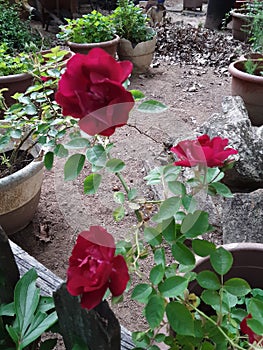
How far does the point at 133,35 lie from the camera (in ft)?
15.7

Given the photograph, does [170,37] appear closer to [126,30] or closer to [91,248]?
[126,30]

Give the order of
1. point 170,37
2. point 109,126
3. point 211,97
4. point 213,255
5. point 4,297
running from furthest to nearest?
point 170,37, point 211,97, point 4,297, point 213,255, point 109,126

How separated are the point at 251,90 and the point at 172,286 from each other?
3089 millimetres

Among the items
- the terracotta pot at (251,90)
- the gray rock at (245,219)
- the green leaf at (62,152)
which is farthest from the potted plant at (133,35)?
the green leaf at (62,152)

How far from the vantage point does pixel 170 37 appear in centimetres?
617

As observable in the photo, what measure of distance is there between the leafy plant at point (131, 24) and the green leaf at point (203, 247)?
425cm

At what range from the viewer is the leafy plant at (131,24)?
4777mm

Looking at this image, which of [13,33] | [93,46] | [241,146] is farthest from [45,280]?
[13,33]

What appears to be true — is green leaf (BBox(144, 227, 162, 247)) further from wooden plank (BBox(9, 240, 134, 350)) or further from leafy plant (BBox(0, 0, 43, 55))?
leafy plant (BBox(0, 0, 43, 55))

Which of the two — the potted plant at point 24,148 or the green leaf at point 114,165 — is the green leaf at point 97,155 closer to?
the green leaf at point 114,165

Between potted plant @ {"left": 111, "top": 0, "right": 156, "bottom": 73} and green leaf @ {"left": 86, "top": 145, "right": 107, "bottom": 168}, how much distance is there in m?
4.13

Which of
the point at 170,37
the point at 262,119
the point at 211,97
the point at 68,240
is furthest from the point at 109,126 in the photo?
the point at 170,37

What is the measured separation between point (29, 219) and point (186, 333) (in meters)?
1.68

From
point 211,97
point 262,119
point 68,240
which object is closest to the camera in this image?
point 68,240
